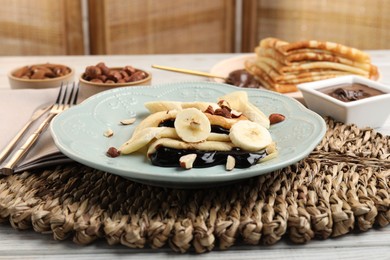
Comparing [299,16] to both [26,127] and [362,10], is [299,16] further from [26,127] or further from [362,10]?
[26,127]

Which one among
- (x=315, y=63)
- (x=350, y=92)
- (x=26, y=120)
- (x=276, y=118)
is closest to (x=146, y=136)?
(x=276, y=118)

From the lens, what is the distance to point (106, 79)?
4.58 ft

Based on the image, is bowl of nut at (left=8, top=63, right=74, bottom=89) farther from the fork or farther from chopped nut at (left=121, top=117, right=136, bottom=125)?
chopped nut at (left=121, top=117, right=136, bottom=125)

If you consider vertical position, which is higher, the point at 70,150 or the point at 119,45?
the point at 70,150

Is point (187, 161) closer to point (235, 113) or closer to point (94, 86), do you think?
point (235, 113)

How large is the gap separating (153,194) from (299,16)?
1920 mm

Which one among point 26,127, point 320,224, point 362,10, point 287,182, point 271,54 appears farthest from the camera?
point 362,10

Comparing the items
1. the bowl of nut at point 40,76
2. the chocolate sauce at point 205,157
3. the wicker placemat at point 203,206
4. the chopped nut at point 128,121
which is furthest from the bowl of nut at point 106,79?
the chocolate sauce at point 205,157

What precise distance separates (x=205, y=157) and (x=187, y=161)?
34mm

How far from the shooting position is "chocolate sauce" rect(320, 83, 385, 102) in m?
1.31

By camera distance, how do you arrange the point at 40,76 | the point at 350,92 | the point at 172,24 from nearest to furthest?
the point at 350,92, the point at 40,76, the point at 172,24

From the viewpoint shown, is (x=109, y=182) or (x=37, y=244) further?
(x=109, y=182)

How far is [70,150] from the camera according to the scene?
0.94m

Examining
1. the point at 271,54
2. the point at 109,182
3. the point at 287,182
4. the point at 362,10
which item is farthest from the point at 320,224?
the point at 362,10
